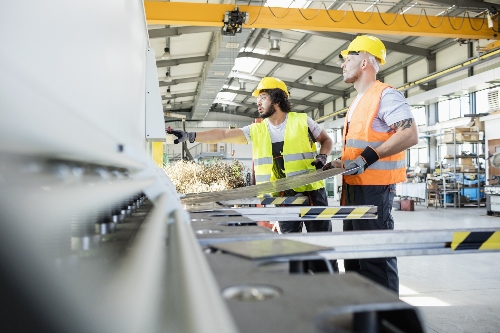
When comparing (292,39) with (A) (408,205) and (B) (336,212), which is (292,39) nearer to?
(A) (408,205)

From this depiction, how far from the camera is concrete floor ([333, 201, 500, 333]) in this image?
2.28m

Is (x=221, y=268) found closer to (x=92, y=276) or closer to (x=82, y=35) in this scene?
(x=92, y=276)

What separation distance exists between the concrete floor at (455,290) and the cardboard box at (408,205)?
6.03 m

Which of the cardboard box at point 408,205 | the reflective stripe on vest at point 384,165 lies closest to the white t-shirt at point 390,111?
the reflective stripe on vest at point 384,165

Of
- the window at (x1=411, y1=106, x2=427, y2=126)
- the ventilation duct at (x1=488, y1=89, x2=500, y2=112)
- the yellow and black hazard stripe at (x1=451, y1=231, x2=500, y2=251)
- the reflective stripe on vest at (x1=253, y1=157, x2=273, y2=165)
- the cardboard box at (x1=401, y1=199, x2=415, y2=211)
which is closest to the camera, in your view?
the yellow and black hazard stripe at (x1=451, y1=231, x2=500, y2=251)

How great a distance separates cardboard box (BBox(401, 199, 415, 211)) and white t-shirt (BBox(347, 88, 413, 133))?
834 cm

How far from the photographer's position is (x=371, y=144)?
2.36 meters

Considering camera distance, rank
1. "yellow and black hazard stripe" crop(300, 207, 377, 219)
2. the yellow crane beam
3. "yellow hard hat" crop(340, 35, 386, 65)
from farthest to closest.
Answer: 1. the yellow crane beam
2. "yellow hard hat" crop(340, 35, 386, 65)
3. "yellow and black hazard stripe" crop(300, 207, 377, 219)

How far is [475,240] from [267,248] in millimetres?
716

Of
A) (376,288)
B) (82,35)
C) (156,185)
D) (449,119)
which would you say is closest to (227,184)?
(156,185)

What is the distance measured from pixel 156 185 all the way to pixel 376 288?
0.90 meters

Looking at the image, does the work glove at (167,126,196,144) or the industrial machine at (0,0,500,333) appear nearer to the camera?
the industrial machine at (0,0,500,333)

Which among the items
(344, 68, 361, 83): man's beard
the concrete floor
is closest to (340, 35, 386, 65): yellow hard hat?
(344, 68, 361, 83): man's beard

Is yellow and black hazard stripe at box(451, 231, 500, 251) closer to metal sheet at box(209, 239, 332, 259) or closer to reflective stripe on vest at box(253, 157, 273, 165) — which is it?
metal sheet at box(209, 239, 332, 259)
